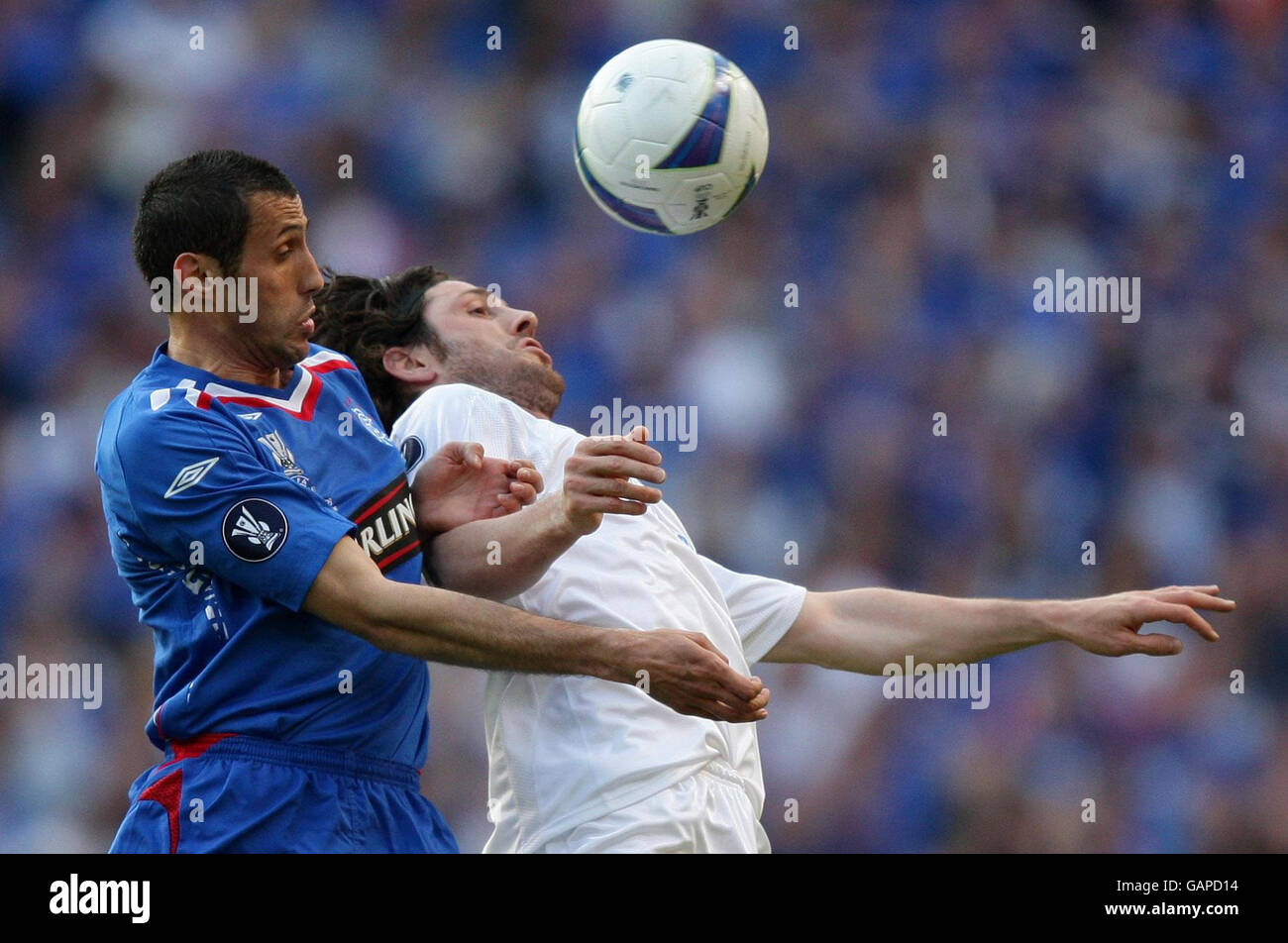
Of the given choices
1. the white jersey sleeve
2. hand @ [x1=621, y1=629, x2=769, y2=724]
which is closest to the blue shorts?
hand @ [x1=621, y1=629, x2=769, y2=724]

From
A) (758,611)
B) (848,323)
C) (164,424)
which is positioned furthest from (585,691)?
(848,323)

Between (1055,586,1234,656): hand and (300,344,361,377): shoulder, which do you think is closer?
(300,344,361,377): shoulder

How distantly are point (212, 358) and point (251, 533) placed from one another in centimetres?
54

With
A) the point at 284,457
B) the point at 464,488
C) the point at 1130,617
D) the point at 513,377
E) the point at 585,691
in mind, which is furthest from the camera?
the point at 513,377

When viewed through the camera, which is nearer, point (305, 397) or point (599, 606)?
Answer: point (305, 397)

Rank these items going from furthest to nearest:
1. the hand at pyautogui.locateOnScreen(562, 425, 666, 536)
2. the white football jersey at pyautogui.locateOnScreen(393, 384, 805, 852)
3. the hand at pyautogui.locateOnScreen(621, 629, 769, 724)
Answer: the white football jersey at pyautogui.locateOnScreen(393, 384, 805, 852) → the hand at pyautogui.locateOnScreen(562, 425, 666, 536) → the hand at pyautogui.locateOnScreen(621, 629, 769, 724)

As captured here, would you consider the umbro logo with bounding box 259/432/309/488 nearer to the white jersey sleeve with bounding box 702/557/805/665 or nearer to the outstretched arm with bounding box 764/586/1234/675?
the white jersey sleeve with bounding box 702/557/805/665

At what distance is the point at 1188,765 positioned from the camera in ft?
25.1

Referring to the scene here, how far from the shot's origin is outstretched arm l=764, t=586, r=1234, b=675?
14.0ft

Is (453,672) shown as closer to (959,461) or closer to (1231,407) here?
(959,461)

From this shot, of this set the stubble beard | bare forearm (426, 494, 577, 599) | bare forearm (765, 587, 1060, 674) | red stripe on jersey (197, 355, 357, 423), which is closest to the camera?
red stripe on jersey (197, 355, 357, 423)

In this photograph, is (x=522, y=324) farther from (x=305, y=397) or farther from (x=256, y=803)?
(x=256, y=803)

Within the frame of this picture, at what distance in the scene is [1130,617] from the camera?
4.28 metres

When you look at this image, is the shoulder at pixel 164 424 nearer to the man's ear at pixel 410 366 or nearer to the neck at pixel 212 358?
the neck at pixel 212 358
